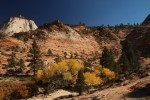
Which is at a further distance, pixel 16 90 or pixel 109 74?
pixel 109 74

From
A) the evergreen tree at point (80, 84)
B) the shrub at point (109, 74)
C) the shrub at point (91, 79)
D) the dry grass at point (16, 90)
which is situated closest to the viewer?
the evergreen tree at point (80, 84)

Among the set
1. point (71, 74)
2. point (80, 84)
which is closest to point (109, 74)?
point (71, 74)

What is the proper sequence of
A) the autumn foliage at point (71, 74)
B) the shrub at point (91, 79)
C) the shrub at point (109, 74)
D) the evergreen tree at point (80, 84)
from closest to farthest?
the evergreen tree at point (80, 84) < the shrub at point (91, 79) < the autumn foliage at point (71, 74) < the shrub at point (109, 74)

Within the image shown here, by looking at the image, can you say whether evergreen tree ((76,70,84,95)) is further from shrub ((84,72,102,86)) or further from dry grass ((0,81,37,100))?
dry grass ((0,81,37,100))

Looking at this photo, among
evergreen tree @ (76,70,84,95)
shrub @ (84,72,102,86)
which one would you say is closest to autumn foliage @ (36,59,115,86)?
shrub @ (84,72,102,86)

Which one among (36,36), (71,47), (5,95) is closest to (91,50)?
(71,47)

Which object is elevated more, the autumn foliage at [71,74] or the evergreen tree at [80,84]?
the autumn foliage at [71,74]

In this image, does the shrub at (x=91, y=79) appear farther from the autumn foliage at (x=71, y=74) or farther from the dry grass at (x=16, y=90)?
the dry grass at (x=16, y=90)

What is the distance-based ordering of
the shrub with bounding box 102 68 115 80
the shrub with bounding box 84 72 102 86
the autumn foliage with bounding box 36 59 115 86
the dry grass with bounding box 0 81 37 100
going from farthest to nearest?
the shrub with bounding box 102 68 115 80 → the autumn foliage with bounding box 36 59 115 86 → the shrub with bounding box 84 72 102 86 → the dry grass with bounding box 0 81 37 100

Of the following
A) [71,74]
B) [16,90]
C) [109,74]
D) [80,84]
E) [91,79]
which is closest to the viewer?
[80,84]

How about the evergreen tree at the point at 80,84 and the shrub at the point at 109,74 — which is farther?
the shrub at the point at 109,74

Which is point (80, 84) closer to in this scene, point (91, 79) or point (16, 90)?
point (91, 79)

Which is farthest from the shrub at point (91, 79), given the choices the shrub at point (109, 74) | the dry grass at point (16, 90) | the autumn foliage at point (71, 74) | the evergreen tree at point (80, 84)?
the dry grass at point (16, 90)

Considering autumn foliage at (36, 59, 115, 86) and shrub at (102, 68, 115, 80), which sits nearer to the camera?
autumn foliage at (36, 59, 115, 86)
